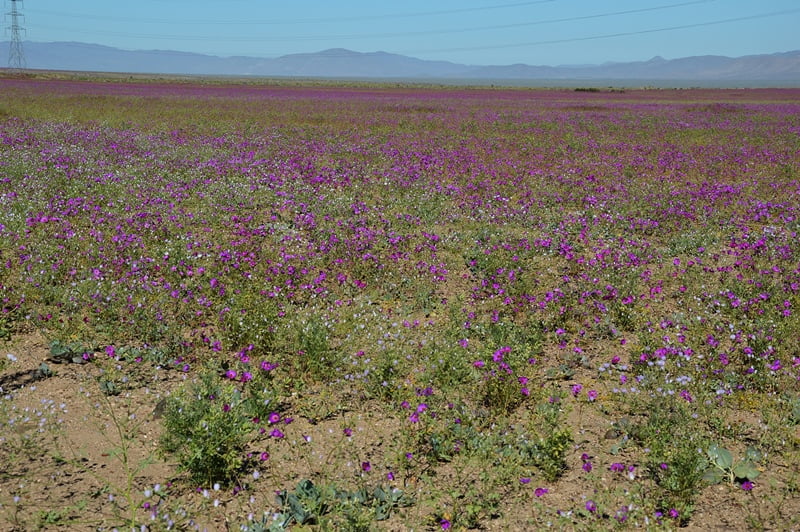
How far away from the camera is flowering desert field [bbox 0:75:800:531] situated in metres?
3.99

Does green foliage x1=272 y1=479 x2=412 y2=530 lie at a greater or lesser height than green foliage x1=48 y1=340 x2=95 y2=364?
lesser

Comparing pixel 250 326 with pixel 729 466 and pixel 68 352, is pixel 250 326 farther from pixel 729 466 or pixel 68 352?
pixel 729 466

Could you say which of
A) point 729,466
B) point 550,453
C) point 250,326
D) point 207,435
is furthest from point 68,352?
point 729,466

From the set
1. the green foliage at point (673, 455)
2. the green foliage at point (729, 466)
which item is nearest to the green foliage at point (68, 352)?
the green foliage at point (673, 455)

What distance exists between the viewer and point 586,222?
37.1 ft

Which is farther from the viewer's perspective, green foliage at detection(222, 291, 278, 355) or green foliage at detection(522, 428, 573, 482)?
green foliage at detection(222, 291, 278, 355)

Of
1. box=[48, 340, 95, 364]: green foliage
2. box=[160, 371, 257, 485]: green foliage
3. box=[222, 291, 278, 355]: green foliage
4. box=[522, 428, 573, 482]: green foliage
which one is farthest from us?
box=[222, 291, 278, 355]: green foliage

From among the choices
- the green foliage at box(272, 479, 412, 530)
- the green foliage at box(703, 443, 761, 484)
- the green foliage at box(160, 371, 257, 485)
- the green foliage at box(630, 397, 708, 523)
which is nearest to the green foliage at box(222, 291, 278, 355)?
the green foliage at box(160, 371, 257, 485)

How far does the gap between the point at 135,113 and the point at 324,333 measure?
102 ft

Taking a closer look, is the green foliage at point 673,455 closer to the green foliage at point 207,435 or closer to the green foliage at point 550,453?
the green foliage at point 550,453

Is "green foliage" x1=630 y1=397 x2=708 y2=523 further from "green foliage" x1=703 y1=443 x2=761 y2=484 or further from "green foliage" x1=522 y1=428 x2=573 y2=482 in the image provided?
"green foliage" x1=522 y1=428 x2=573 y2=482

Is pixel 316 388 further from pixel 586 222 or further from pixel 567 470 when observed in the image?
pixel 586 222

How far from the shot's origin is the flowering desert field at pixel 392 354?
3.99 meters

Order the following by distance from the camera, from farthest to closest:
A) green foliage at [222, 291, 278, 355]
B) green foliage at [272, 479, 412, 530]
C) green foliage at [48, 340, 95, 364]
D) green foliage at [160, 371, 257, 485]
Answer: green foliage at [222, 291, 278, 355] < green foliage at [48, 340, 95, 364] < green foliage at [160, 371, 257, 485] < green foliage at [272, 479, 412, 530]
